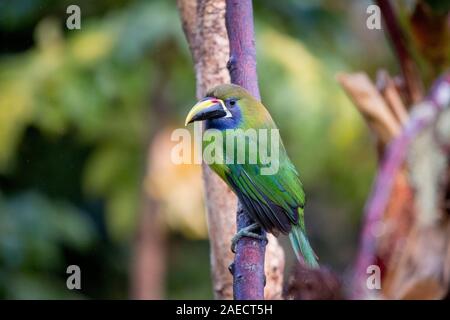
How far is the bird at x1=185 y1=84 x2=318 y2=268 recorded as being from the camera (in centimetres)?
118

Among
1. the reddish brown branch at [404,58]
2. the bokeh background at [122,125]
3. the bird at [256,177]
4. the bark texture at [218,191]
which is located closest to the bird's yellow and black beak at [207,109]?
the bird at [256,177]

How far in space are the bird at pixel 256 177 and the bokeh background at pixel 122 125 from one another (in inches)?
76.5

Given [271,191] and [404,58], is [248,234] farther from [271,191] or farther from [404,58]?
[404,58]

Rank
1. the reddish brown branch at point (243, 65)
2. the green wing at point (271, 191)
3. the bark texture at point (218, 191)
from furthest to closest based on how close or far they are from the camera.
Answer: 1. the bark texture at point (218, 191)
2. the green wing at point (271, 191)
3. the reddish brown branch at point (243, 65)

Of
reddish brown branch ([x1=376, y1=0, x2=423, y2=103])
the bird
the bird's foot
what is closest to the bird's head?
the bird

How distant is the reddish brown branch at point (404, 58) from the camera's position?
191cm

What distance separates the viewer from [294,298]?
1.42m

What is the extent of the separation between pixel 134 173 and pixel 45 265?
2.06ft

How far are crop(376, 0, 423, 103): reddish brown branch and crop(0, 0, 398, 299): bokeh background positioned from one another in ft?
4.00

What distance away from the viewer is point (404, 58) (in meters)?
A: 1.95

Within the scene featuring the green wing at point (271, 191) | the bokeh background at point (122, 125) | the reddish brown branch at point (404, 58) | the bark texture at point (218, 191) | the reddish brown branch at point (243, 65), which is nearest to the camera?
the reddish brown branch at point (243, 65)

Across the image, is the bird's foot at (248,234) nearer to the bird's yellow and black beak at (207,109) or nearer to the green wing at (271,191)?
the green wing at (271,191)

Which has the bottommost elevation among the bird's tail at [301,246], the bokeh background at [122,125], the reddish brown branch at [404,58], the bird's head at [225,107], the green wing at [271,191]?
the bird's tail at [301,246]

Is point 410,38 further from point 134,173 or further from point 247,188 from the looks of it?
point 134,173
